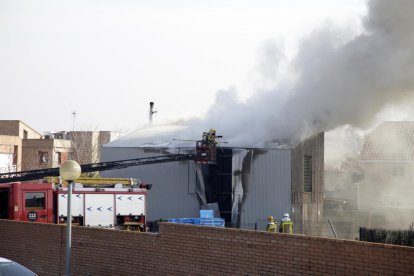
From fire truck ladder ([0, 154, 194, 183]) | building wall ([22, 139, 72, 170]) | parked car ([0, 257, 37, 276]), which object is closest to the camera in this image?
parked car ([0, 257, 37, 276])

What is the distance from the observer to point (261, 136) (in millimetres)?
31609

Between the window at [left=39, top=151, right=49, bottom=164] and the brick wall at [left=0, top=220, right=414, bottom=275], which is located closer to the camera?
the brick wall at [left=0, top=220, right=414, bottom=275]

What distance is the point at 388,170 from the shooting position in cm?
5681

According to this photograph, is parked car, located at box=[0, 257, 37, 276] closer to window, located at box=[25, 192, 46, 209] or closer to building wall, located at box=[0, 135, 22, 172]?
window, located at box=[25, 192, 46, 209]

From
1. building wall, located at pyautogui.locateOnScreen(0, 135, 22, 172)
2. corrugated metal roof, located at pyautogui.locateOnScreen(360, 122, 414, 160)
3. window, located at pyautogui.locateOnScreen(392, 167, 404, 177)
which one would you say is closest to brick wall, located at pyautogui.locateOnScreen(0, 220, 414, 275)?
building wall, located at pyautogui.locateOnScreen(0, 135, 22, 172)

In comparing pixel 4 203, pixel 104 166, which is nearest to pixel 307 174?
pixel 104 166

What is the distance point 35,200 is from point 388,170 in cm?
3995

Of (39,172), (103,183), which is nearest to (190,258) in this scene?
(103,183)

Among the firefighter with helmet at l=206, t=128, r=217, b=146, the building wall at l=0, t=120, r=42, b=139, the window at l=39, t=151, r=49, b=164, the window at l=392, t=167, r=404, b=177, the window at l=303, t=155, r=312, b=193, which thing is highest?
the building wall at l=0, t=120, r=42, b=139

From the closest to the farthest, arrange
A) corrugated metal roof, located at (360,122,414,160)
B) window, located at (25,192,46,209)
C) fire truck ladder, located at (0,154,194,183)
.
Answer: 1. window, located at (25,192,46,209)
2. fire truck ladder, located at (0,154,194,183)
3. corrugated metal roof, located at (360,122,414,160)

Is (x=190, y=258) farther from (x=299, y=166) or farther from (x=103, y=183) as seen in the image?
(x=299, y=166)

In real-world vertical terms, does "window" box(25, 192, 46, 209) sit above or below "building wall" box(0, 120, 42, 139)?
below

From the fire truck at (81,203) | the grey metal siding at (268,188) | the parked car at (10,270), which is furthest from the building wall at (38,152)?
the parked car at (10,270)

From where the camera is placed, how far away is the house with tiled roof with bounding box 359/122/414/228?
180ft
